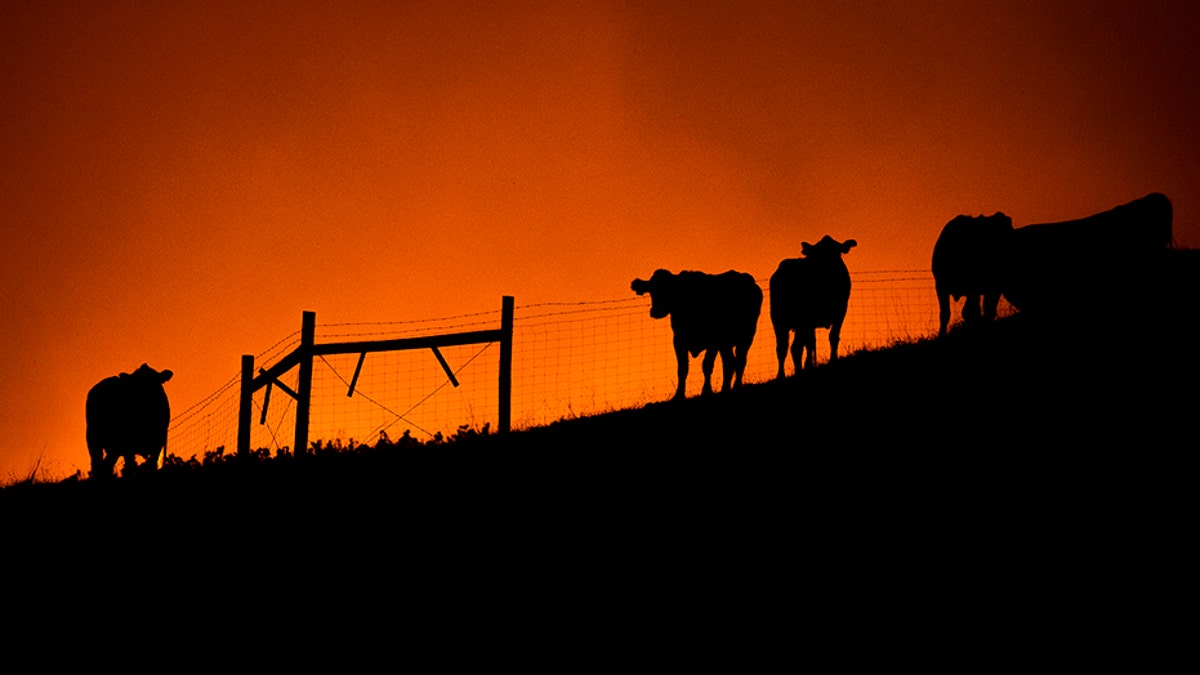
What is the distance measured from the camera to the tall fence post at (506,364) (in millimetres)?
14461

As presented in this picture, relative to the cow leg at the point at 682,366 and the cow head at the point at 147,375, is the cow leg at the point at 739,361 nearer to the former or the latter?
the cow leg at the point at 682,366

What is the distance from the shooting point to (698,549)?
25.3 feet

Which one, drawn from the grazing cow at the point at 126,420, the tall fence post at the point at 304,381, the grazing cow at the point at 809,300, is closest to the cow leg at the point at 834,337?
the grazing cow at the point at 809,300

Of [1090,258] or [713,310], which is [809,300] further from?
[1090,258]

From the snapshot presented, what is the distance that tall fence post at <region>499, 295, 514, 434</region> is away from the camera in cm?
1446

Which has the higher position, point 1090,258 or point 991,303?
point 1090,258

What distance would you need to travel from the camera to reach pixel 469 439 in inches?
523

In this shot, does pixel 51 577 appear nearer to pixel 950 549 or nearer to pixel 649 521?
pixel 649 521

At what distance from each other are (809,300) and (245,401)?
8867mm

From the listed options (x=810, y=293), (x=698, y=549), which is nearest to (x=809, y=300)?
(x=810, y=293)

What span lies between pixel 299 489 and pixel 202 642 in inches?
145

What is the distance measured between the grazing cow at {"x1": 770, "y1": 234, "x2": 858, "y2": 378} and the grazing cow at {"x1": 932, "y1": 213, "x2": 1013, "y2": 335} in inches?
60.4

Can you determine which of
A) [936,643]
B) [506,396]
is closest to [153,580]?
[936,643]

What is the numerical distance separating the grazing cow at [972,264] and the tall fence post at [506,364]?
6.47 m
